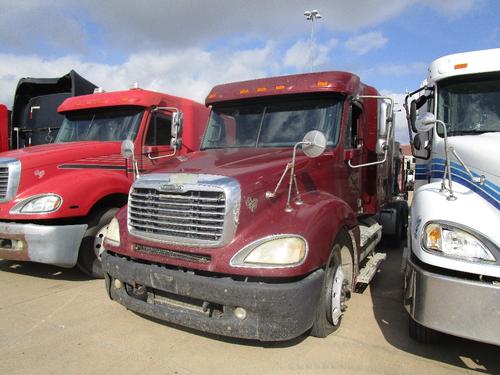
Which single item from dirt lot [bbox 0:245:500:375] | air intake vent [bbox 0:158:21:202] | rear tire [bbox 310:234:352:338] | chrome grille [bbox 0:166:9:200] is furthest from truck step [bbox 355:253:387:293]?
chrome grille [bbox 0:166:9:200]

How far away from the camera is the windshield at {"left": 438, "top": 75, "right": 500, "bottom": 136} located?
4.66 meters

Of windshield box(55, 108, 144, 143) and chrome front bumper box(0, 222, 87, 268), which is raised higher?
windshield box(55, 108, 144, 143)

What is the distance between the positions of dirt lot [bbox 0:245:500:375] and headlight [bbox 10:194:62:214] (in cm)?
107

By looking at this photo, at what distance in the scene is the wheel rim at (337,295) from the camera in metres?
3.63

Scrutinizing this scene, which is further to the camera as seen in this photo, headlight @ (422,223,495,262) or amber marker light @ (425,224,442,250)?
amber marker light @ (425,224,442,250)

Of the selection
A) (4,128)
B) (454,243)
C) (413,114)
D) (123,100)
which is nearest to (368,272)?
(454,243)

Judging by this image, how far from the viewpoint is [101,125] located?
657 centimetres

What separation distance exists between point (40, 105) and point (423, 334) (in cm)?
902

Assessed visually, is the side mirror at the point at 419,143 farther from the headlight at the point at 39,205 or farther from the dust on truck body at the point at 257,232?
the headlight at the point at 39,205

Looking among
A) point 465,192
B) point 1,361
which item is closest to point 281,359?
point 465,192

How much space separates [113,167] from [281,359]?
389 cm

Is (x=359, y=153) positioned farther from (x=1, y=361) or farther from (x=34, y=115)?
(x=34, y=115)

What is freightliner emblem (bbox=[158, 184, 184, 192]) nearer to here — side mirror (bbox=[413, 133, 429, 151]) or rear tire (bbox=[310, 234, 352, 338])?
rear tire (bbox=[310, 234, 352, 338])

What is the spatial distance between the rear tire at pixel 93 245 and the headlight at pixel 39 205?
0.53 metres
